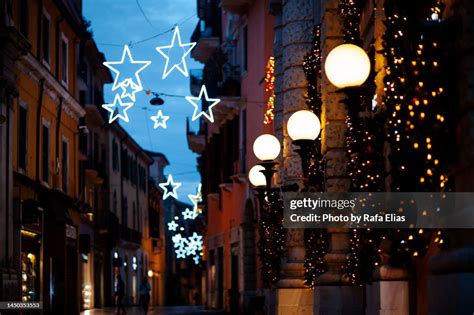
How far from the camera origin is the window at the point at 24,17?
1196 inches

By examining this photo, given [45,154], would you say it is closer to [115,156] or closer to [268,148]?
[268,148]

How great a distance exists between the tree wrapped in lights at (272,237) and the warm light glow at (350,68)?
364 inches

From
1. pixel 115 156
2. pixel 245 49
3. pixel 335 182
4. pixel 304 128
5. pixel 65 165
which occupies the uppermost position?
pixel 245 49

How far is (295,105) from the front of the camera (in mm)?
19406

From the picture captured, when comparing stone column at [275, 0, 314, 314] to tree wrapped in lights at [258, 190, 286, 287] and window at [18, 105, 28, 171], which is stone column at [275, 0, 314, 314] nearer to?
tree wrapped in lights at [258, 190, 286, 287]

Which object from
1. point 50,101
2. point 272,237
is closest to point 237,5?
point 50,101

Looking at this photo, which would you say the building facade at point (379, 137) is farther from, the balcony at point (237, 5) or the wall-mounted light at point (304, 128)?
the balcony at point (237, 5)

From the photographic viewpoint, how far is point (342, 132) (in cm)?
1534

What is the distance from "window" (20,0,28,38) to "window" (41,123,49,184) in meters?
3.81

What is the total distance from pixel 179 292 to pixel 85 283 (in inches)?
2011

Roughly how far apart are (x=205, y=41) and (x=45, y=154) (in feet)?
46.6

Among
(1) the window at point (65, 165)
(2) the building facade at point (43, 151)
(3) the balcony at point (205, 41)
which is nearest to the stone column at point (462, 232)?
(2) the building facade at point (43, 151)

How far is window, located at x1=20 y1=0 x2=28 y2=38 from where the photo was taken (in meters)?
30.4

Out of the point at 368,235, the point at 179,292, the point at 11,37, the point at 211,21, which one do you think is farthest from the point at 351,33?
the point at 179,292
